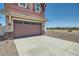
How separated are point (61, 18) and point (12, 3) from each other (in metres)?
5.63

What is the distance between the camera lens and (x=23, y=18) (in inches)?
388

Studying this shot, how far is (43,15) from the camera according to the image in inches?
512

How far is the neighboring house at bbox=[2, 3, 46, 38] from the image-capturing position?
8.59 metres

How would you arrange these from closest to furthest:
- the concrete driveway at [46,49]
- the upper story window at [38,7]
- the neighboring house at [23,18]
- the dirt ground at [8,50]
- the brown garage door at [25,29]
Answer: the dirt ground at [8,50]
the concrete driveway at [46,49]
the neighboring house at [23,18]
the brown garage door at [25,29]
the upper story window at [38,7]

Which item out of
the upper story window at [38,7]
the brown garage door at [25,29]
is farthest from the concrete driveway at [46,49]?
the upper story window at [38,7]

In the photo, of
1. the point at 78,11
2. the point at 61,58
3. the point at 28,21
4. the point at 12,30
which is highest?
the point at 78,11

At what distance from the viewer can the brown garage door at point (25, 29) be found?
9.65 metres

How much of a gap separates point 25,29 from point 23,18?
1237 mm

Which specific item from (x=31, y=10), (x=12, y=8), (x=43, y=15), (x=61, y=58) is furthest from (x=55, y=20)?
(x=61, y=58)

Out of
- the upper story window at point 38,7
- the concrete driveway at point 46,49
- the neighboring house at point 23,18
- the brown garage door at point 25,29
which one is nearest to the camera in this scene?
the concrete driveway at point 46,49

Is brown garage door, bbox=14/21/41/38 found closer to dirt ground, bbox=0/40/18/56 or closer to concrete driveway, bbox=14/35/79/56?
concrete driveway, bbox=14/35/79/56

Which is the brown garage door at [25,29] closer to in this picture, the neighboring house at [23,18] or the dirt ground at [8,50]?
the neighboring house at [23,18]

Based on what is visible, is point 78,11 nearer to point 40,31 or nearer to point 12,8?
point 40,31

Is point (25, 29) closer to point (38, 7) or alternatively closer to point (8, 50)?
point (38, 7)
